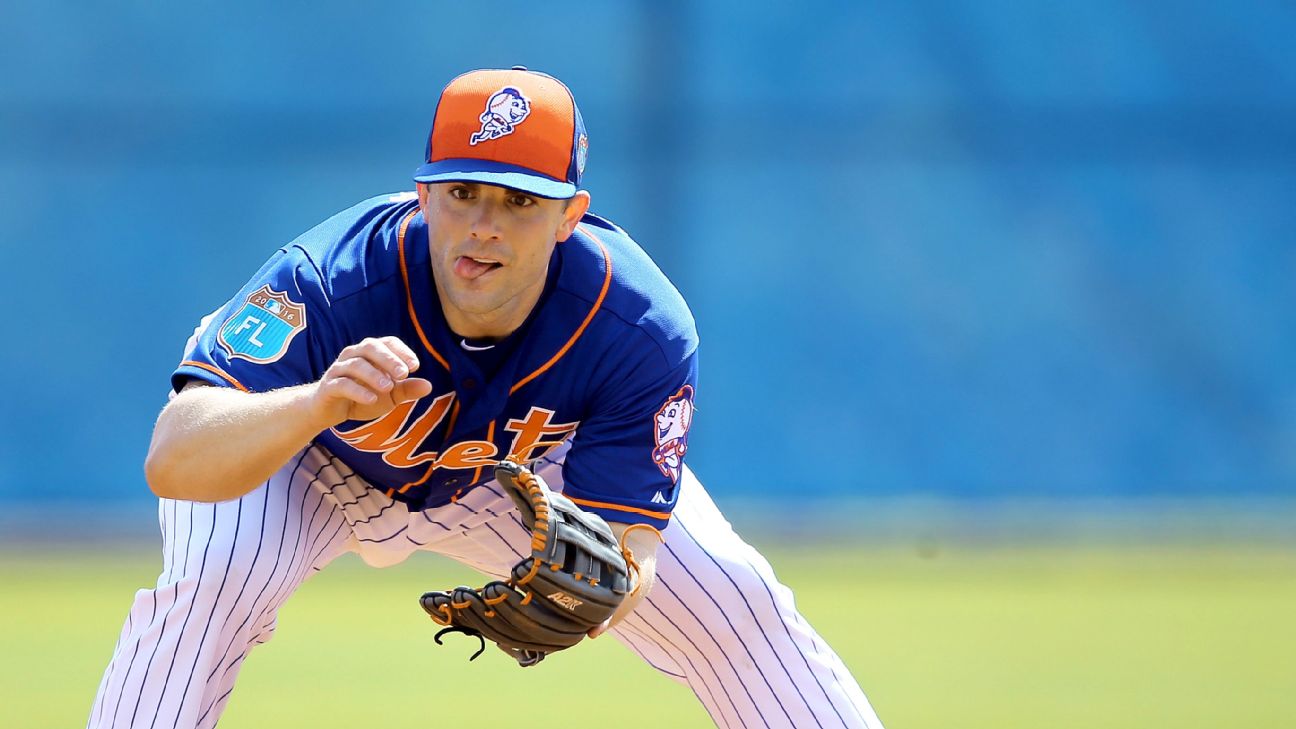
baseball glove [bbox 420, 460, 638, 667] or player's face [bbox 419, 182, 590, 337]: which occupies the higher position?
player's face [bbox 419, 182, 590, 337]

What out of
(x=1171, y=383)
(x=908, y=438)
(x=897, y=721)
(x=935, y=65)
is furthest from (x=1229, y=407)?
(x=897, y=721)

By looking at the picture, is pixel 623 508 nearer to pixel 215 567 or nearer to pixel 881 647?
pixel 215 567

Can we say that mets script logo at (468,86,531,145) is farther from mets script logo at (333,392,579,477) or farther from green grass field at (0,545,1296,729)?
green grass field at (0,545,1296,729)

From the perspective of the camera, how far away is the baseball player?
9.21ft

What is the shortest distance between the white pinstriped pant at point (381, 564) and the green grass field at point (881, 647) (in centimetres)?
115

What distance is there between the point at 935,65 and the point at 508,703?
182 inches

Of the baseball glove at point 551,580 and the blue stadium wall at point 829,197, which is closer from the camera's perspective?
the baseball glove at point 551,580

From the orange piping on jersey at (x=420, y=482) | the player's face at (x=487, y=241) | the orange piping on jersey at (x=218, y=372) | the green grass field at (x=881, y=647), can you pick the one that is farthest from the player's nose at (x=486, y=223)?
the green grass field at (x=881, y=647)

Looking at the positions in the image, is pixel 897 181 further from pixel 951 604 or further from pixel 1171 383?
pixel 951 604

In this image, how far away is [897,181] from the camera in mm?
8000

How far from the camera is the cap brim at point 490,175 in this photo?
2.79 metres

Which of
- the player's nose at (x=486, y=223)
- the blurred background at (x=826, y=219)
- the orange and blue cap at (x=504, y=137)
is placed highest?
the blurred background at (x=826, y=219)

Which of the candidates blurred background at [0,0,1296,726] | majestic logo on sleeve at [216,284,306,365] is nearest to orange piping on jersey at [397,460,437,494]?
majestic logo on sleeve at [216,284,306,365]

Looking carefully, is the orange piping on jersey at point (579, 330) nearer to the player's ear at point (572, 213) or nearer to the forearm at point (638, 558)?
the player's ear at point (572, 213)
